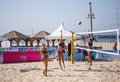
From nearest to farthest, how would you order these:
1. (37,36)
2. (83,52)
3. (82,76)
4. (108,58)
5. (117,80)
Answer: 1. (117,80)
2. (82,76)
3. (83,52)
4. (108,58)
5. (37,36)

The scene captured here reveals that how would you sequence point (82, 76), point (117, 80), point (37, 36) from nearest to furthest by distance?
point (117, 80)
point (82, 76)
point (37, 36)

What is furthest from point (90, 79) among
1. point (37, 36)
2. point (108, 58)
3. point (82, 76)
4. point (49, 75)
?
point (37, 36)

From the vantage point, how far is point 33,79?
7.46 meters

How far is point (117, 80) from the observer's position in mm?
7105

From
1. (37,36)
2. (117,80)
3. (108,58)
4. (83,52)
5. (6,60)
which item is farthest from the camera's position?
(37,36)

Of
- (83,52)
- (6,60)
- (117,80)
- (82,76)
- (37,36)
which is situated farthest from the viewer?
(37,36)

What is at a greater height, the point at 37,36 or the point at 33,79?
the point at 37,36

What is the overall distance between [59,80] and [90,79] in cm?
104

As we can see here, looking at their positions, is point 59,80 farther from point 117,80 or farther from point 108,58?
point 108,58

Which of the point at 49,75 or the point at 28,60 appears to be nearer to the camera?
the point at 49,75

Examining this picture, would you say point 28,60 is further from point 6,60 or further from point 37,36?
point 37,36

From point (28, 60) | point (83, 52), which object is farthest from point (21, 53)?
point (83, 52)

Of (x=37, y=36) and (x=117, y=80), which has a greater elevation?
(x=37, y=36)

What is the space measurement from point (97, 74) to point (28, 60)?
5902 mm
